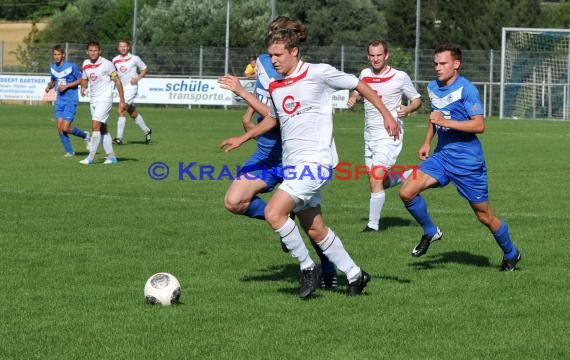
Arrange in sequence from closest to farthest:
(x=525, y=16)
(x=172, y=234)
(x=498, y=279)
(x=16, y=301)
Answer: (x=16, y=301) → (x=498, y=279) → (x=172, y=234) → (x=525, y=16)

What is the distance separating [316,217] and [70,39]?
64517 millimetres

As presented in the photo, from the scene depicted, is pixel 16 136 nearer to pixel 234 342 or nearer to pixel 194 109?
pixel 194 109

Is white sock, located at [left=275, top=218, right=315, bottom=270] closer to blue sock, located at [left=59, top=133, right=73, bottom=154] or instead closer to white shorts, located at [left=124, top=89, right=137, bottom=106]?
blue sock, located at [left=59, top=133, right=73, bottom=154]

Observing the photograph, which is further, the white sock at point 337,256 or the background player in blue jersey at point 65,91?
the background player in blue jersey at point 65,91

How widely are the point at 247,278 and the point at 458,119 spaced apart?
2195 mm

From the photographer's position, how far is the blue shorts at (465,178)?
8992 millimetres

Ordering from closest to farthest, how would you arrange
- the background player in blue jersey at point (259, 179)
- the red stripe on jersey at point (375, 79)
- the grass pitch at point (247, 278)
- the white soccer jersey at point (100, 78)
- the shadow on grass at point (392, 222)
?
the grass pitch at point (247, 278) → the background player in blue jersey at point (259, 179) → the shadow on grass at point (392, 222) → the red stripe on jersey at point (375, 79) → the white soccer jersey at point (100, 78)

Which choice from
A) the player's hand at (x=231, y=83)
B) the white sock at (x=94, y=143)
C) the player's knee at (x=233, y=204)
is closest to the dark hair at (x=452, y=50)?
the player's hand at (x=231, y=83)

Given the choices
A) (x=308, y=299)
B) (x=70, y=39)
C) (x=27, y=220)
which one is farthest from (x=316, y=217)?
(x=70, y=39)

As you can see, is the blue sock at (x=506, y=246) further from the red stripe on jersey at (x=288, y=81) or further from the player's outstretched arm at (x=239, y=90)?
the red stripe on jersey at (x=288, y=81)

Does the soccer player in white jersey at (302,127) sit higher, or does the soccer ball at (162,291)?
the soccer player in white jersey at (302,127)

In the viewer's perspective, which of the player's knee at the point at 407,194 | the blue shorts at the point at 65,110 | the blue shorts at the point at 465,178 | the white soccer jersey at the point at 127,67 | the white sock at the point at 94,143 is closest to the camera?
the blue shorts at the point at 465,178

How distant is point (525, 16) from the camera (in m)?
64.1

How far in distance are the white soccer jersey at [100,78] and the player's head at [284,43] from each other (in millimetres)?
12190
